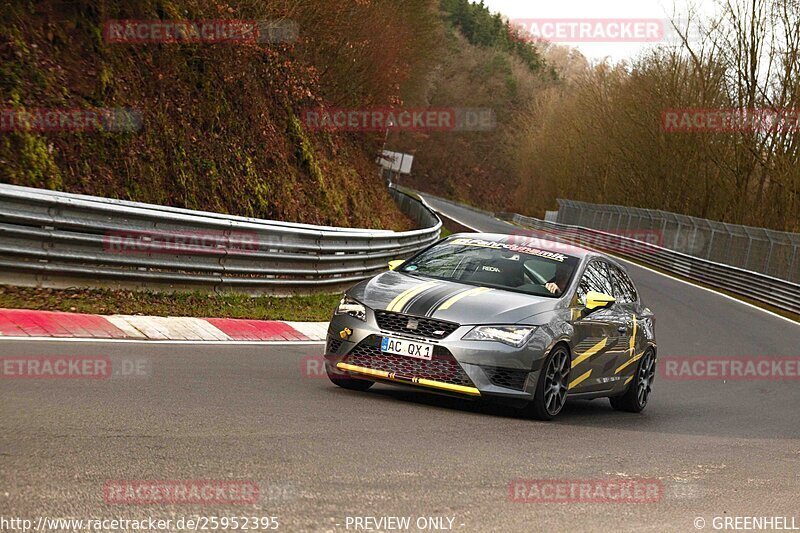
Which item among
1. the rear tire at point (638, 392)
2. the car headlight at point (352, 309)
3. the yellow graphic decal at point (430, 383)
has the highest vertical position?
the car headlight at point (352, 309)

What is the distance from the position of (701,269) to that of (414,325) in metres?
33.9

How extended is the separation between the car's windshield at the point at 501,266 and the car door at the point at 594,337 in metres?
0.24

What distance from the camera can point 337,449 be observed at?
6.16 metres

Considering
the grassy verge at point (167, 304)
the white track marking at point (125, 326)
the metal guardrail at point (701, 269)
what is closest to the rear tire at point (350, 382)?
the white track marking at point (125, 326)

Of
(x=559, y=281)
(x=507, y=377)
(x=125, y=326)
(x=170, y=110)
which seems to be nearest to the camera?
(x=507, y=377)

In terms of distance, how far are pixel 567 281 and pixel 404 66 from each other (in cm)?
3360

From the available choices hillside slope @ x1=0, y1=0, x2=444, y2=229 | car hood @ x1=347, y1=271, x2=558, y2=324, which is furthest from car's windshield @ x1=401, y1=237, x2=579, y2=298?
hillside slope @ x1=0, y1=0, x2=444, y2=229

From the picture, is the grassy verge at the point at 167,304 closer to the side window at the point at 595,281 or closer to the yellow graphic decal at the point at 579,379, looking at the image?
the side window at the point at 595,281

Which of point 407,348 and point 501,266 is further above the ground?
point 501,266

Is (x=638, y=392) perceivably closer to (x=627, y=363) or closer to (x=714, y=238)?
(x=627, y=363)

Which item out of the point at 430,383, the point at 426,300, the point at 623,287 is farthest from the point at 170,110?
the point at 430,383

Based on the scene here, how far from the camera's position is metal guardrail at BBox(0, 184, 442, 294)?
37.3 ft

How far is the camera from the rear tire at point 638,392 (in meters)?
10.8

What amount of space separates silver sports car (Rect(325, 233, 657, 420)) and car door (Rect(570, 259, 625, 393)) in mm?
12
